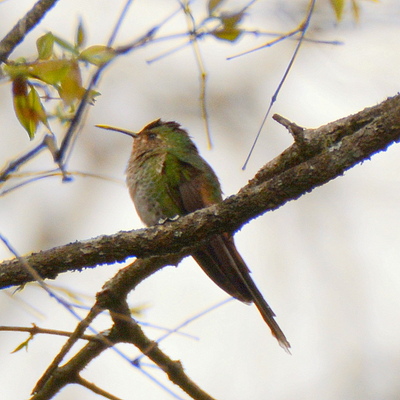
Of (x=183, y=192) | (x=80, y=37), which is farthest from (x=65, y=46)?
(x=183, y=192)

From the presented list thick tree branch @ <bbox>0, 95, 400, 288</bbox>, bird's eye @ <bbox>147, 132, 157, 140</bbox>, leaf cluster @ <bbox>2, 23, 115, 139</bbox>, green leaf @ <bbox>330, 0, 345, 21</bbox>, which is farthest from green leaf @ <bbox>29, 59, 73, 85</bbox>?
bird's eye @ <bbox>147, 132, 157, 140</bbox>

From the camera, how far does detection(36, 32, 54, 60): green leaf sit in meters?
2.87

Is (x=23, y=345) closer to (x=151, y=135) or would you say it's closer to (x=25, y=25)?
(x=25, y=25)

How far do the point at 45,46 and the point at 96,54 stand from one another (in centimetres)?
27

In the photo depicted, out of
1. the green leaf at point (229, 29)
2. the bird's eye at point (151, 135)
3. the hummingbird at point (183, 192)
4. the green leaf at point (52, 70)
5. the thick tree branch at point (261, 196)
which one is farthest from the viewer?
the bird's eye at point (151, 135)

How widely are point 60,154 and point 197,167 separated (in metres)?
3.80

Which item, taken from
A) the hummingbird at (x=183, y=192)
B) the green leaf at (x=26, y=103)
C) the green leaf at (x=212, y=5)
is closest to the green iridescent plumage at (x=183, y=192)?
the hummingbird at (x=183, y=192)

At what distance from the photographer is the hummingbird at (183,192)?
5277 millimetres

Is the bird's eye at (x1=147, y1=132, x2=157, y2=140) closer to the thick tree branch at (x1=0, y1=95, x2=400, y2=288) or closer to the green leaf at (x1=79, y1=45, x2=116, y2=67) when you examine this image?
the thick tree branch at (x1=0, y1=95, x2=400, y2=288)

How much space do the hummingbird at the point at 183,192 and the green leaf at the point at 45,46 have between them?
2.30 m

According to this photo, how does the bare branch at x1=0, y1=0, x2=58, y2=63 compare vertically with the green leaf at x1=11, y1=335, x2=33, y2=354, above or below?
above

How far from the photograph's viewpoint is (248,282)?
5230 mm

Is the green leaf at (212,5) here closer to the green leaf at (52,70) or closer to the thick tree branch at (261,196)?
the green leaf at (52,70)

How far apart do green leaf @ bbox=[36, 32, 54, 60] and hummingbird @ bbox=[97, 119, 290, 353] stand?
230cm
